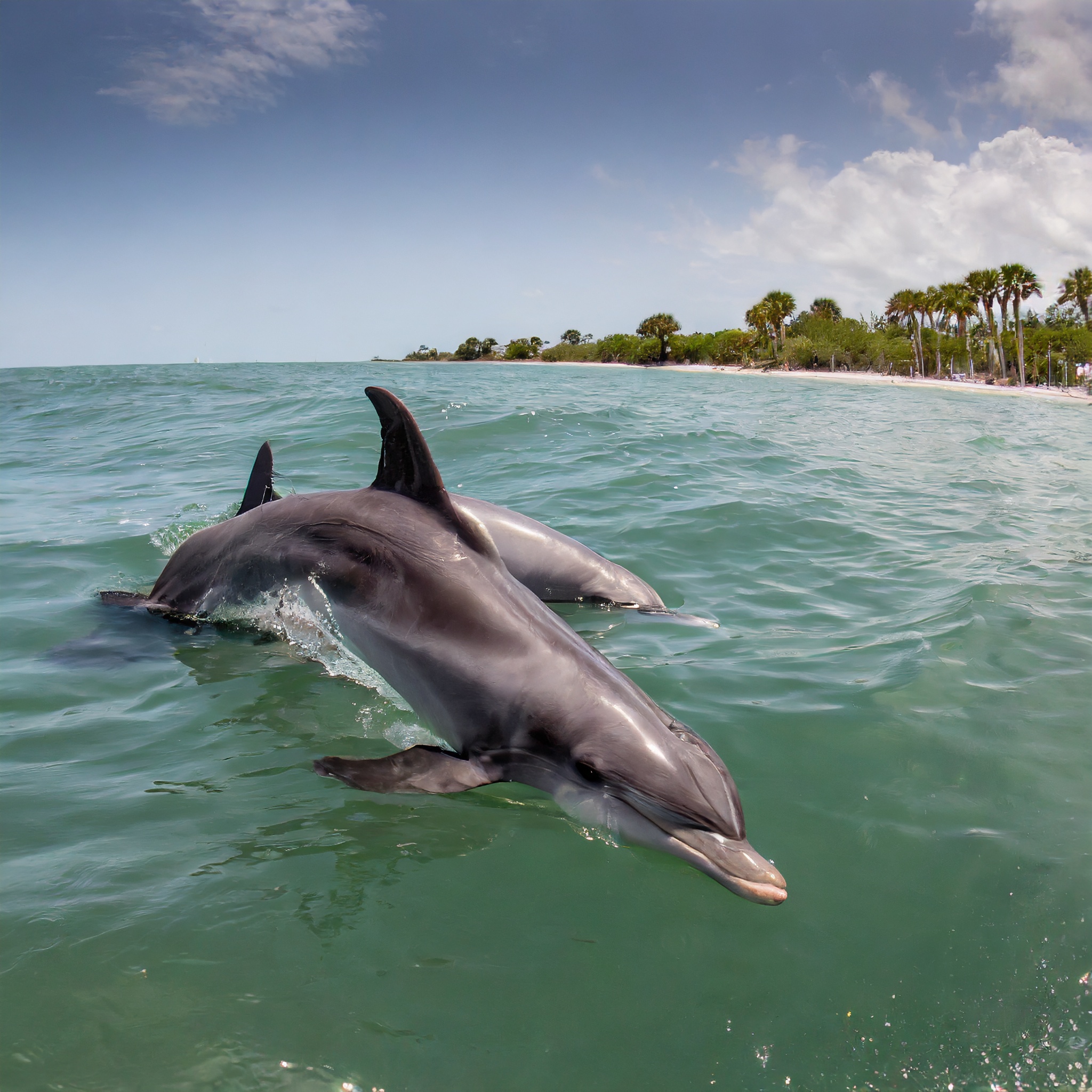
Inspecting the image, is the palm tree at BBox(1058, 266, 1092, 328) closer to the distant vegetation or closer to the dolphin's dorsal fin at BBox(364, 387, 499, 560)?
the distant vegetation

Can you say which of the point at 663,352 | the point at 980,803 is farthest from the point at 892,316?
the point at 980,803

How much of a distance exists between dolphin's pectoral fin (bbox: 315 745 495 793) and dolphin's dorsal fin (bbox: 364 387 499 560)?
A: 3.57 feet

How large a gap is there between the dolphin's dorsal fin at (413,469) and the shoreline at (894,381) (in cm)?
4801

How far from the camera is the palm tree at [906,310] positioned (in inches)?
2975

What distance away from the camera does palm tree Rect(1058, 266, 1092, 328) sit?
257 ft

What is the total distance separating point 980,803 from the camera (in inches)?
137

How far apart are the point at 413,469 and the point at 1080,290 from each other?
96.4 m

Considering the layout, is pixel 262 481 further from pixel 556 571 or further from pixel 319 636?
pixel 556 571

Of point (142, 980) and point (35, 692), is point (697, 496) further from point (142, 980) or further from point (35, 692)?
point (142, 980)

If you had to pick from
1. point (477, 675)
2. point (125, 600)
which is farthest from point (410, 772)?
point (125, 600)

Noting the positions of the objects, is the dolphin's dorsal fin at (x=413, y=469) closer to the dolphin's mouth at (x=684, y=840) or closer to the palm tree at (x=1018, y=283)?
the dolphin's mouth at (x=684, y=840)

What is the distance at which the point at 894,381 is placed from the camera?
67312 mm

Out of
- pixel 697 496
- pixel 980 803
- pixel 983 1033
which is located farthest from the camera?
A: pixel 697 496

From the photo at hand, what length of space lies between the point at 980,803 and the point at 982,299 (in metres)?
76.0
